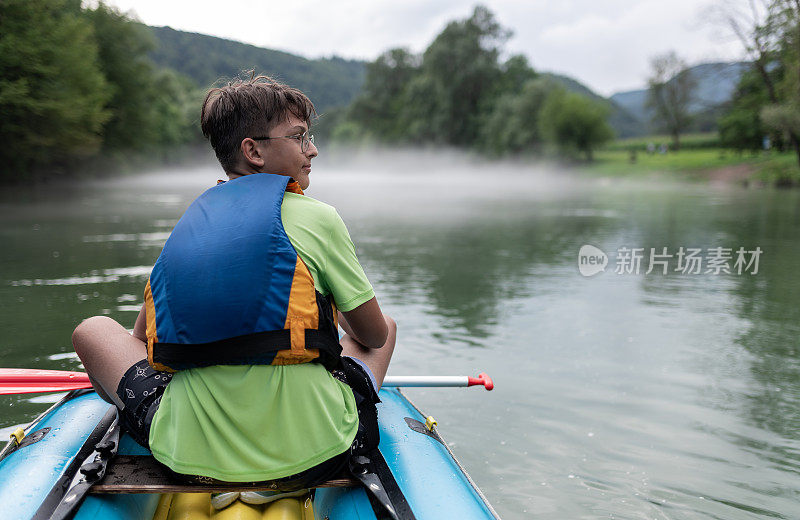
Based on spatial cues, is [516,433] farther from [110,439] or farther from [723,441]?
[110,439]

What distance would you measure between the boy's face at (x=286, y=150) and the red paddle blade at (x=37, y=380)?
4.97 feet

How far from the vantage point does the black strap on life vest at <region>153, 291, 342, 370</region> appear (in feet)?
5.74

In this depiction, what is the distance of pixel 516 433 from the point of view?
3.81 m

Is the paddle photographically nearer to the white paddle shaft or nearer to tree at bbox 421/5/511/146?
the white paddle shaft

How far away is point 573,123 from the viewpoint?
4578 centimetres

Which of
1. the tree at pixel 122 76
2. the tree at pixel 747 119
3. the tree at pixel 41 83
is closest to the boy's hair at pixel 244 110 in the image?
the tree at pixel 41 83

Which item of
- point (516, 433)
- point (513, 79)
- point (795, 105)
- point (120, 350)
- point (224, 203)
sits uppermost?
point (513, 79)

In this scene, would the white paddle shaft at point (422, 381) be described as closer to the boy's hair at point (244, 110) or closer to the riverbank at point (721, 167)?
the boy's hair at point (244, 110)

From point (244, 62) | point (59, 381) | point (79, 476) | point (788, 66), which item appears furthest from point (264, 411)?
point (788, 66)

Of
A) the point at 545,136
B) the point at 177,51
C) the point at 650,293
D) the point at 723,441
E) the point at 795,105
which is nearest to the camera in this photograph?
the point at 723,441

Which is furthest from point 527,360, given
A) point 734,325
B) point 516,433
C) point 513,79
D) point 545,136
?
point 513,79

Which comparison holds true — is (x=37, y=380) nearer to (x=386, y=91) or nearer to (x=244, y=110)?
(x=244, y=110)

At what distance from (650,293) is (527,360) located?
2904 millimetres

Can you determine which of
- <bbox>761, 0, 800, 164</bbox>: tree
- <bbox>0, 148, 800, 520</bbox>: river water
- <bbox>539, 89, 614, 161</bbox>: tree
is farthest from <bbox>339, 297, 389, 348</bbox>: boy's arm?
<bbox>539, 89, 614, 161</bbox>: tree
